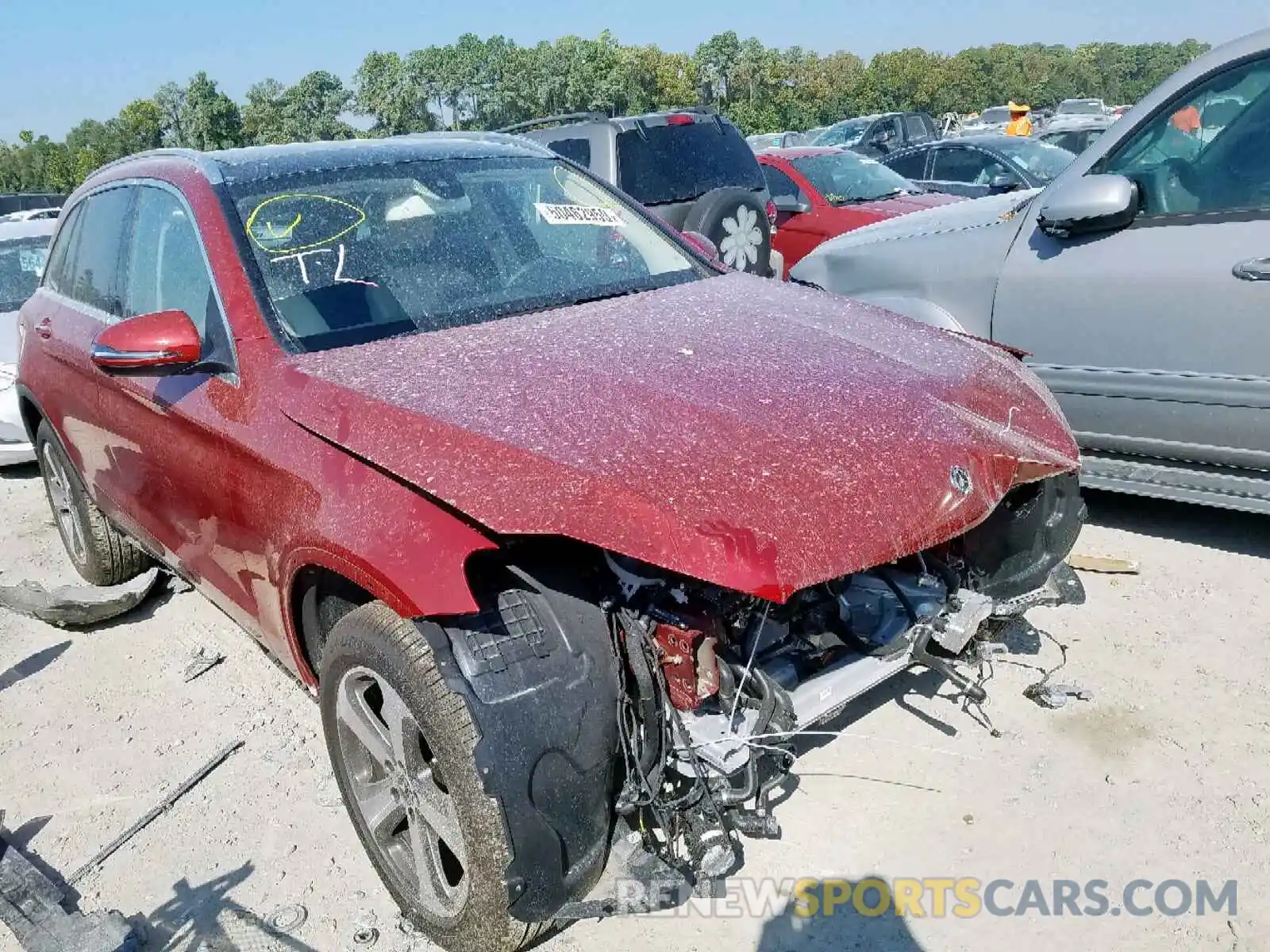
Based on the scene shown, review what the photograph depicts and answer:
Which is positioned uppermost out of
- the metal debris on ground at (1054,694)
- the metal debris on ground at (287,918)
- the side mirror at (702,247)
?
the side mirror at (702,247)

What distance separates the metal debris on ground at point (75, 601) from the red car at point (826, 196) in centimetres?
619

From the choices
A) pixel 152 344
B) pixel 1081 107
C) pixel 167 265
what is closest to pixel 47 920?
pixel 152 344

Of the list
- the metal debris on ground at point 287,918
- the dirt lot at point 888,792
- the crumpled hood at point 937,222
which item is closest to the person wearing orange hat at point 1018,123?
the crumpled hood at point 937,222

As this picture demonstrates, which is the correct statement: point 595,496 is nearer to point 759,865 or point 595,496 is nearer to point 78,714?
point 759,865

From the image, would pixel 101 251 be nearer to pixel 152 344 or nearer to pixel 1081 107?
pixel 152 344

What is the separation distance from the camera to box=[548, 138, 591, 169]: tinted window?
7.73m

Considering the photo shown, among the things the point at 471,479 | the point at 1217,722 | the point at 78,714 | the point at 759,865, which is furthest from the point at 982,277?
the point at 78,714

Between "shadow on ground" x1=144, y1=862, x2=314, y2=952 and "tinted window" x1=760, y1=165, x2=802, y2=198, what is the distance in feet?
25.7

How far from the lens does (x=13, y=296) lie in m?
7.47

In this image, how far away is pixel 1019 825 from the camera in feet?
8.64

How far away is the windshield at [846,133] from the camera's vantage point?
73.2 feet

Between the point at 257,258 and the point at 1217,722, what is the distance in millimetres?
3053

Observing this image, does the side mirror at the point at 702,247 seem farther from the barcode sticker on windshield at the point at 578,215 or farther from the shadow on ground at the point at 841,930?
the shadow on ground at the point at 841,930

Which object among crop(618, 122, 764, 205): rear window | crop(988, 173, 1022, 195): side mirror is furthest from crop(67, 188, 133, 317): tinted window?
crop(988, 173, 1022, 195): side mirror
